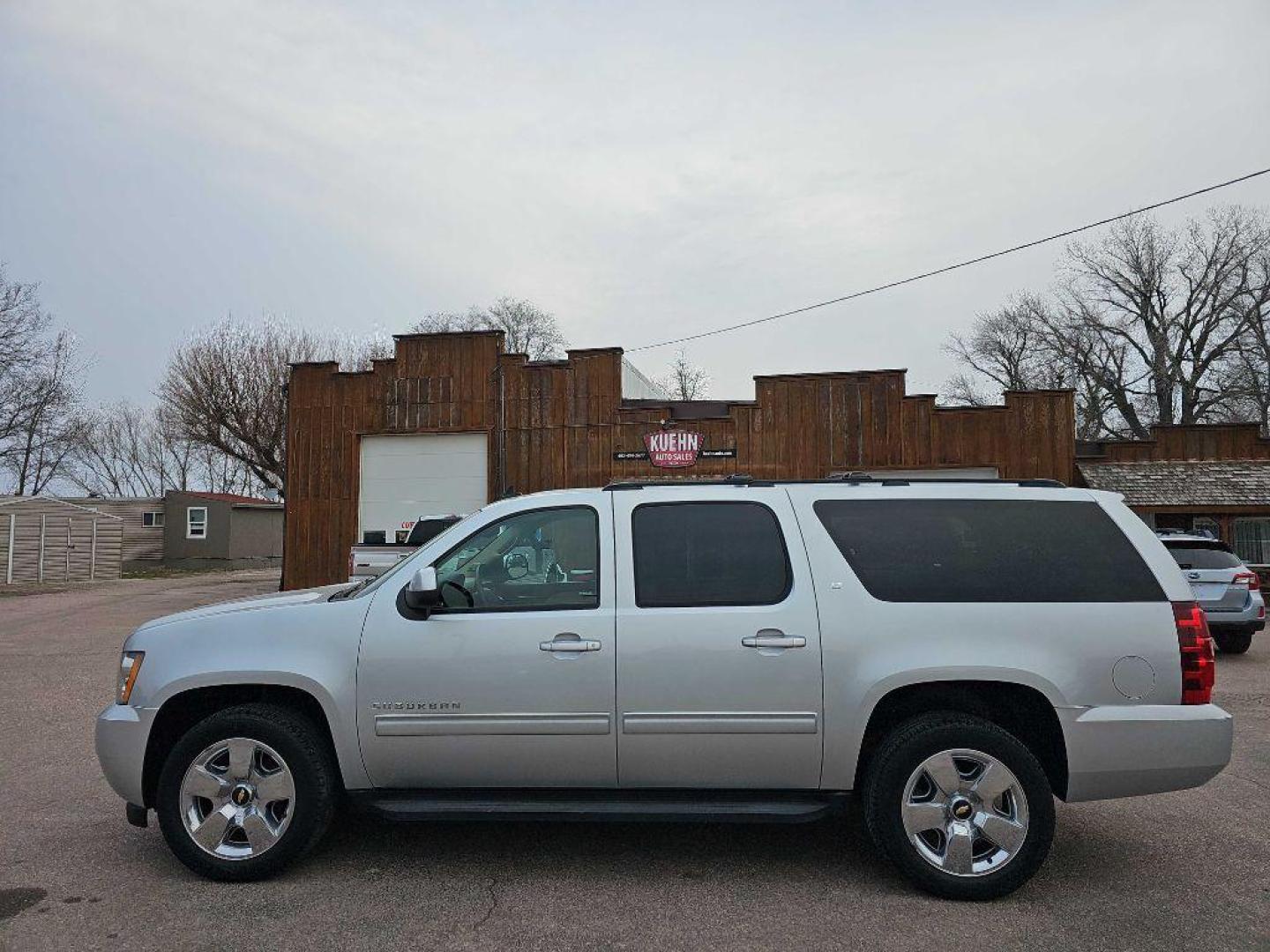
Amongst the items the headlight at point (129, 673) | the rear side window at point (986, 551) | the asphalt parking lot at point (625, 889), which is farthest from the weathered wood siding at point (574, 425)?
the headlight at point (129, 673)

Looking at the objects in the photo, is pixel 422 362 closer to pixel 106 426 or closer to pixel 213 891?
pixel 213 891

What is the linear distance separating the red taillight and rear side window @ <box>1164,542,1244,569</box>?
9157 millimetres

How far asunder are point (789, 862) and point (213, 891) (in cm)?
265

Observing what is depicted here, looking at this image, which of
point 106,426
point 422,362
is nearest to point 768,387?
point 422,362

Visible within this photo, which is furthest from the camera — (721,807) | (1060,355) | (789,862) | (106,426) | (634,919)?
(106,426)

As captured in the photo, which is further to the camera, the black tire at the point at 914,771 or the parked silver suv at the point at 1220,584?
the parked silver suv at the point at 1220,584

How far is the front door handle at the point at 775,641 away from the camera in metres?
4.16

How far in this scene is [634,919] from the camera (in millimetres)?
3867

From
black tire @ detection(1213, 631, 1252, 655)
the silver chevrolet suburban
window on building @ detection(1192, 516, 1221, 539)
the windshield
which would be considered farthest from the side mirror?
window on building @ detection(1192, 516, 1221, 539)

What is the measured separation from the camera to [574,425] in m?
21.5

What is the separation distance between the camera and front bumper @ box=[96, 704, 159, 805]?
4.36 metres

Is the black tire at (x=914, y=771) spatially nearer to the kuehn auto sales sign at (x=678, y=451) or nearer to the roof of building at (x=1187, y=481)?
the kuehn auto sales sign at (x=678, y=451)

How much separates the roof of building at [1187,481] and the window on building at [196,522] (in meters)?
37.1

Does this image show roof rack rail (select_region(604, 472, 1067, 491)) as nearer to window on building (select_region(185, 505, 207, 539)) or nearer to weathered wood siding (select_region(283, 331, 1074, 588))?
weathered wood siding (select_region(283, 331, 1074, 588))
